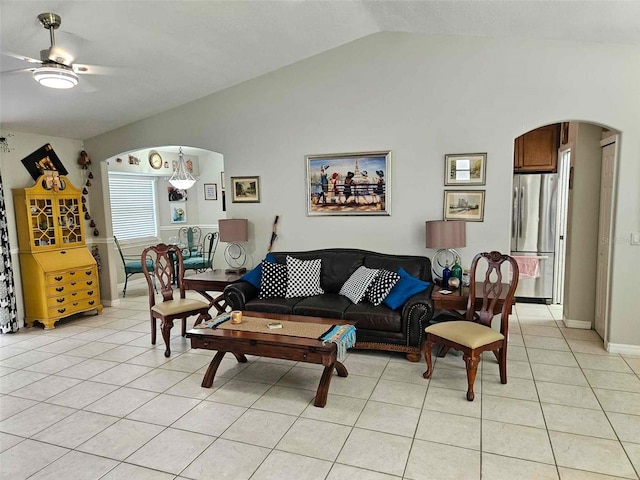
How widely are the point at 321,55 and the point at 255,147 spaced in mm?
1322

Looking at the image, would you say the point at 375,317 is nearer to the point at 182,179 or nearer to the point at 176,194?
the point at 182,179

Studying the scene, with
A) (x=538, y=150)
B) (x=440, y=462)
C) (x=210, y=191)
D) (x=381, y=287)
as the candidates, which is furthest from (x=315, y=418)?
(x=210, y=191)

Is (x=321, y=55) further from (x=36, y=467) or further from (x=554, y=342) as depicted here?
(x=36, y=467)

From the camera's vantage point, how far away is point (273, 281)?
456cm

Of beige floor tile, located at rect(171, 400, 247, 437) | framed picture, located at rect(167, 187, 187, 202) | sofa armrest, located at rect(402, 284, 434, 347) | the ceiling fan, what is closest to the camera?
beige floor tile, located at rect(171, 400, 247, 437)

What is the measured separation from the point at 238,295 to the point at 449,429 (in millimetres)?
2512

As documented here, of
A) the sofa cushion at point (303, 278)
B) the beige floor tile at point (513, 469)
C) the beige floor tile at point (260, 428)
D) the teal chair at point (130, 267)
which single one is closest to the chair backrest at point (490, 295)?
the beige floor tile at point (513, 469)

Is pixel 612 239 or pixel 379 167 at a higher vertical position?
pixel 379 167

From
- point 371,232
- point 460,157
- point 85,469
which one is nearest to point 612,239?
point 460,157

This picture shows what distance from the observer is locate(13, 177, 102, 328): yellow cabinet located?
5.05 meters

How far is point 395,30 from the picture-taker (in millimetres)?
4367

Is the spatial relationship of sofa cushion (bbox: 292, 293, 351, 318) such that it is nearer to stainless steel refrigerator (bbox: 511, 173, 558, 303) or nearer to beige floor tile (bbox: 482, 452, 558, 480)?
beige floor tile (bbox: 482, 452, 558, 480)

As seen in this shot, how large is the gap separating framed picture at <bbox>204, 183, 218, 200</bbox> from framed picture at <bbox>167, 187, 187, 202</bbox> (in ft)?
1.40

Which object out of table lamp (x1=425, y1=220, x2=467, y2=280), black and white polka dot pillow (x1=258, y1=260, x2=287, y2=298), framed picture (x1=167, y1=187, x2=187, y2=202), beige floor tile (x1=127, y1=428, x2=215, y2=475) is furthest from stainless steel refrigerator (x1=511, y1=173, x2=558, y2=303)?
framed picture (x1=167, y1=187, x2=187, y2=202)
